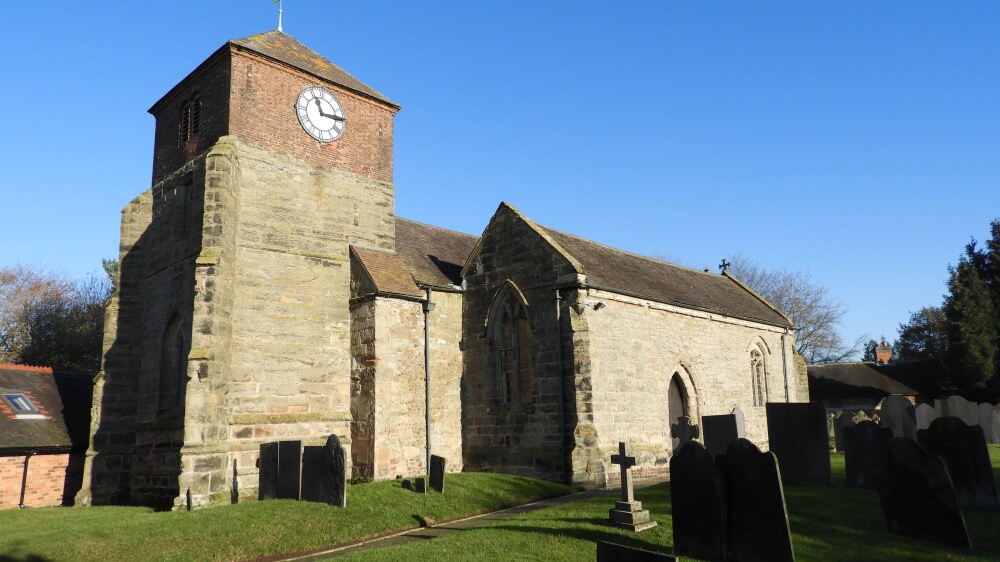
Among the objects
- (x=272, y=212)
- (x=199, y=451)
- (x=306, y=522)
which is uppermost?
(x=272, y=212)

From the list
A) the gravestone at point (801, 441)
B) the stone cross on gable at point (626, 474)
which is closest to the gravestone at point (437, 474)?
the stone cross on gable at point (626, 474)

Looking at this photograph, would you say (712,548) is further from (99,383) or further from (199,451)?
(99,383)

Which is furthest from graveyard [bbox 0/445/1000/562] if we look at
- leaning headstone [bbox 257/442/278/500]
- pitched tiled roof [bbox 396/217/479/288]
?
pitched tiled roof [bbox 396/217/479/288]

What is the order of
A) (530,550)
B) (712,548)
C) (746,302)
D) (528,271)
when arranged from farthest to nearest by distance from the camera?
(746,302) < (528,271) < (530,550) < (712,548)

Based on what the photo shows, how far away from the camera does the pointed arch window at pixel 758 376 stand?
25250 millimetres

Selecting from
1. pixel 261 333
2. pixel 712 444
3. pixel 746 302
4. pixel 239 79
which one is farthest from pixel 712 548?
pixel 746 302

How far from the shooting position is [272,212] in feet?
58.4

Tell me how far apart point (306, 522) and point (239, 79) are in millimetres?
11683

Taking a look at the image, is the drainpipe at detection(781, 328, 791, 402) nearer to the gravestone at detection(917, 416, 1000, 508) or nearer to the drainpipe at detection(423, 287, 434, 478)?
the gravestone at detection(917, 416, 1000, 508)

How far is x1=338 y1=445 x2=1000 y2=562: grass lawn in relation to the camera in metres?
9.32

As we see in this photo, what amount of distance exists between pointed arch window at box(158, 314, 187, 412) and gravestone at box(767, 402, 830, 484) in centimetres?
1397

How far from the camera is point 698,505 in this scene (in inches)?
351

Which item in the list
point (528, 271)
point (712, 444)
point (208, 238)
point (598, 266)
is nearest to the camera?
point (712, 444)

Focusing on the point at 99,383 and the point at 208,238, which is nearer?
the point at 208,238
